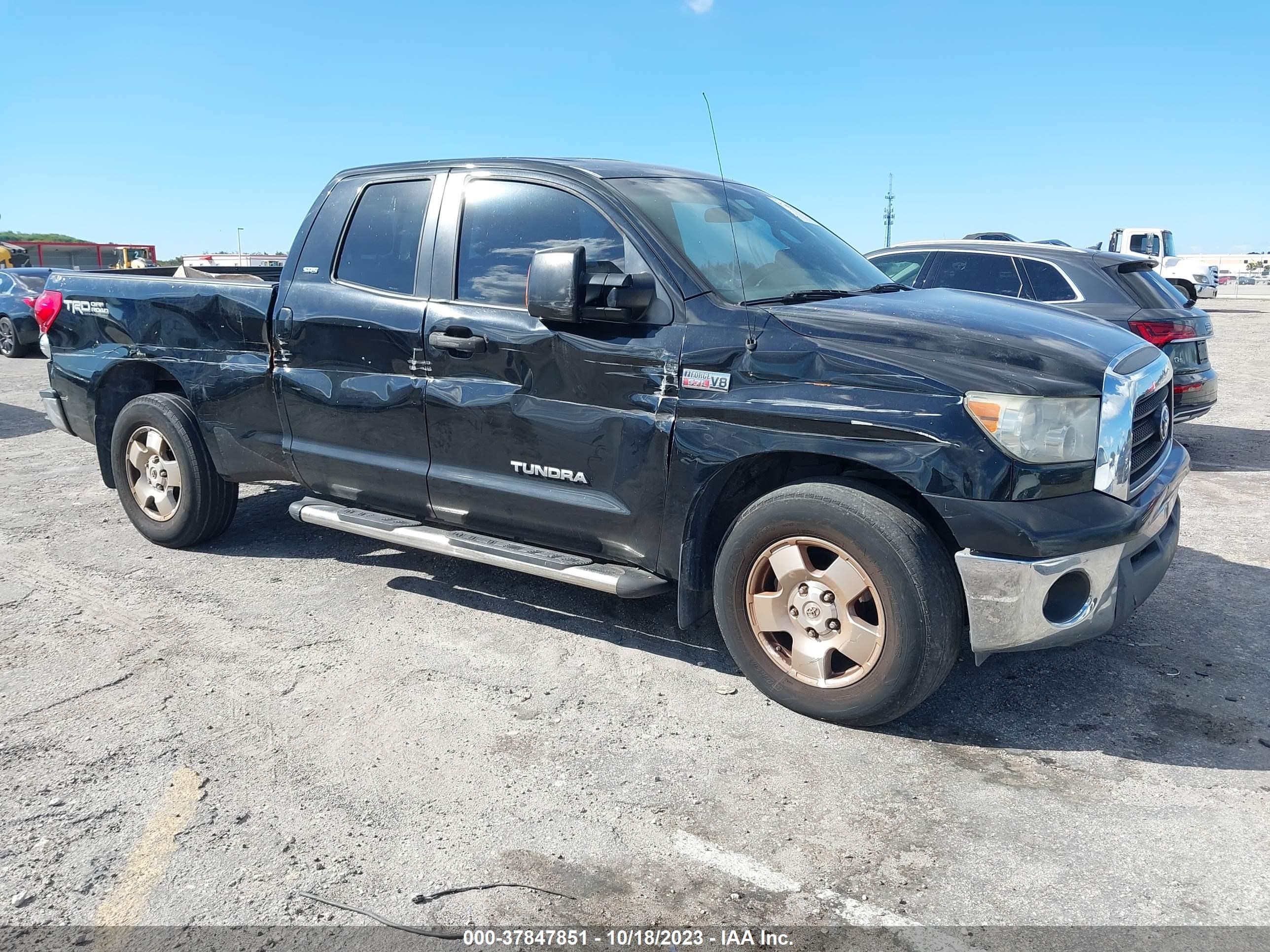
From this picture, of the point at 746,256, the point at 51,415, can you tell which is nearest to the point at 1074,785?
the point at 746,256

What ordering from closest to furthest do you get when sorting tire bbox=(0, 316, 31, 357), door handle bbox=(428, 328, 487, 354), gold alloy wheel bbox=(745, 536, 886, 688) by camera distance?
gold alloy wheel bbox=(745, 536, 886, 688)
door handle bbox=(428, 328, 487, 354)
tire bbox=(0, 316, 31, 357)

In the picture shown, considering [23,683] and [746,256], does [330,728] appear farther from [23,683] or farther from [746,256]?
[746,256]

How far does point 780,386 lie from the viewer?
3535mm

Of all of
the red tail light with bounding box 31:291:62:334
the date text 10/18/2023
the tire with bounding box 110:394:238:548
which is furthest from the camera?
the red tail light with bounding box 31:291:62:334

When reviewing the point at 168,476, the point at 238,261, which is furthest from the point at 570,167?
the point at 238,261

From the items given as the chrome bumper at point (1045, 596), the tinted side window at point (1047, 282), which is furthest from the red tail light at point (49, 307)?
the tinted side window at point (1047, 282)

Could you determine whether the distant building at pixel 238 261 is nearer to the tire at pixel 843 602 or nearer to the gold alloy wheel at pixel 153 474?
the gold alloy wheel at pixel 153 474

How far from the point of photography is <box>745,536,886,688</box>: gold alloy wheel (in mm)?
3443

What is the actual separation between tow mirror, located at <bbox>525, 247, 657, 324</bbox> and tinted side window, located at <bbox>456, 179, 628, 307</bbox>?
249mm

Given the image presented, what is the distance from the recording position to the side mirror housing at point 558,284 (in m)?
3.77

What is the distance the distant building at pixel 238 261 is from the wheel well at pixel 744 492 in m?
5.01

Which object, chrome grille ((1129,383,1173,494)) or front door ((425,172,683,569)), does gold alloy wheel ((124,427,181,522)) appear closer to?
front door ((425,172,683,569))

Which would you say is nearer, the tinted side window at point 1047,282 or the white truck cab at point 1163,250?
the tinted side window at point 1047,282

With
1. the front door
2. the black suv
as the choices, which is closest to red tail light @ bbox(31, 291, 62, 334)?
the front door
